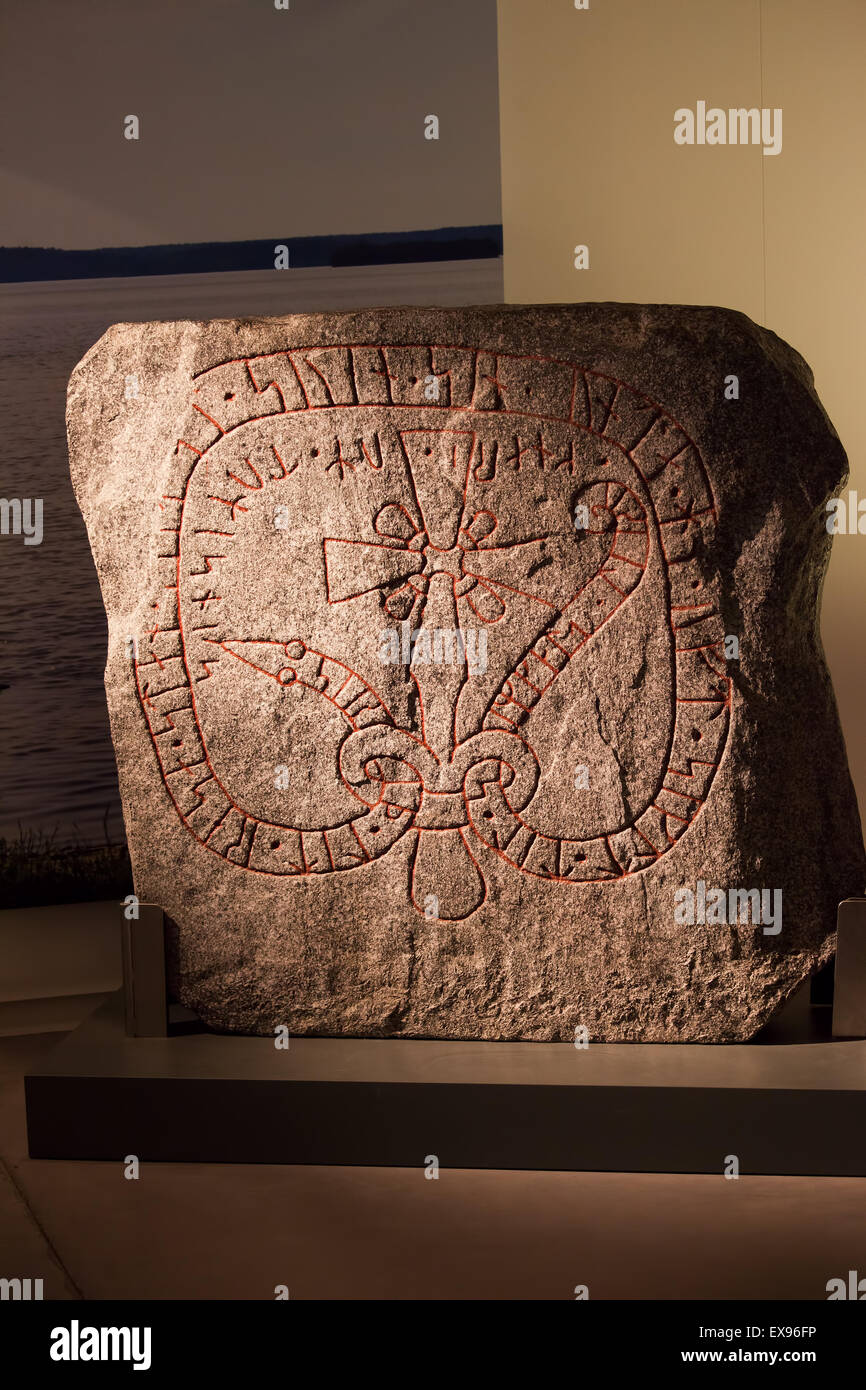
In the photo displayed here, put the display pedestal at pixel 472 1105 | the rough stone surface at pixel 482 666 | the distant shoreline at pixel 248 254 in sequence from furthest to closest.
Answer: the distant shoreline at pixel 248 254
the rough stone surface at pixel 482 666
the display pedestal at pixel 472 1105

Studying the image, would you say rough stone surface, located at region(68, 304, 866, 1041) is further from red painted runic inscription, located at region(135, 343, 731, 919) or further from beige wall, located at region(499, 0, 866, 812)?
beige wall, located at region(499, 0, 866, 812)

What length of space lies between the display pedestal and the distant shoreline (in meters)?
2.60

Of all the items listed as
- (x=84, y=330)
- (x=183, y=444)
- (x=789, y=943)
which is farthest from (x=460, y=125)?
(x=789, y=943)

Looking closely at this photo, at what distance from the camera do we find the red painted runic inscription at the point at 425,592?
2.93m

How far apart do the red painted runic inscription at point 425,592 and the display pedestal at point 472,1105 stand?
1.20ft

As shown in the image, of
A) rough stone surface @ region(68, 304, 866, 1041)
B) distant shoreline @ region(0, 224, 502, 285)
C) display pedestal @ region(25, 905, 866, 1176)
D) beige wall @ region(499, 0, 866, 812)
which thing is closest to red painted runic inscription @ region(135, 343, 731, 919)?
rough stone surface @ region(68, 304, 866, 1041)

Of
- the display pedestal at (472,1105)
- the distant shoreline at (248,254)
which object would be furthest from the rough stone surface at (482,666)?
the distant shoreline at (248,254)

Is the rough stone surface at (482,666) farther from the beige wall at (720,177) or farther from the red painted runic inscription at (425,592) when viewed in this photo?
the beige wall at (720,177)

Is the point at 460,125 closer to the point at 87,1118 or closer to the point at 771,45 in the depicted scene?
the point at 771,45

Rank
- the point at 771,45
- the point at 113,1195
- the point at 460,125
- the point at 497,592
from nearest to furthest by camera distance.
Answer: the point at 113,1195 < the point at 497,592 < the point at 771,45 < the point at 460,125

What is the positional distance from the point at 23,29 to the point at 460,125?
1401 millimetres

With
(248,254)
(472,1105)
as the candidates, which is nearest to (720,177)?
(248,254)

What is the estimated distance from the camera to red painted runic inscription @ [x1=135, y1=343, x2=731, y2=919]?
293 centimetres

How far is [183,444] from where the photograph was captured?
3033mm
